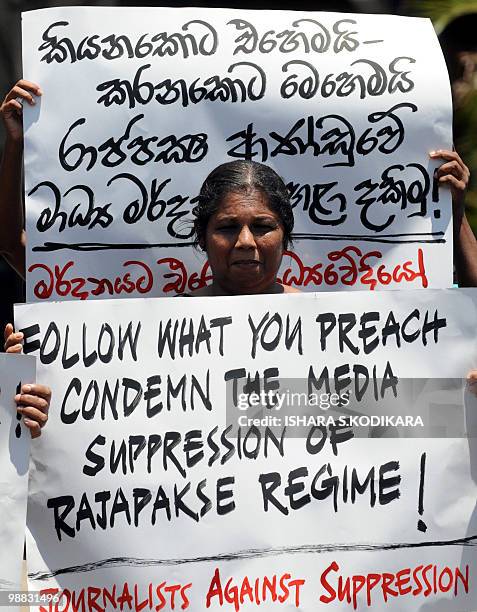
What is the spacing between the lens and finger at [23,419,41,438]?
301cm

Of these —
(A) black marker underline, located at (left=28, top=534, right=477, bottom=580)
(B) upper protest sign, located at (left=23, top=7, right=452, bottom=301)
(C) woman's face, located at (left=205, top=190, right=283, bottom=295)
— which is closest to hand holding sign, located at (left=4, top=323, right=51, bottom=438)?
(A) black marker underline, located at (left=28, top=534, right=477, bottom=580)

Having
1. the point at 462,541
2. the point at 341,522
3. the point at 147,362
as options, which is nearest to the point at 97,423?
the point at 147,362

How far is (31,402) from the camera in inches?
118

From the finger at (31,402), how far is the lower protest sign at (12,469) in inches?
0.9

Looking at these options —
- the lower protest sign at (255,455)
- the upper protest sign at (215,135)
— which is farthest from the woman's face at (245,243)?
the upper protest sign at (215,135)

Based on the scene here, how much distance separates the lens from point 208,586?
298 cm

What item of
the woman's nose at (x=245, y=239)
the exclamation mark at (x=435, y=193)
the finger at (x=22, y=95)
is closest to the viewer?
the woman's nose at (x=245, y=239)

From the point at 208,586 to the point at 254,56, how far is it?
164 cm

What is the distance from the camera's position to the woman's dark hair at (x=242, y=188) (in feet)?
10.9

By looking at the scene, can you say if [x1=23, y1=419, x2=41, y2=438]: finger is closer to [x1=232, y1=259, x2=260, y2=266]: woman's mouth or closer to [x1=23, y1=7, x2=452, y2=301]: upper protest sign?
[x1=23, y1=7, x2=452, y2=301]: upper protest sign

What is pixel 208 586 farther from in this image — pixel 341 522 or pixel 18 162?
pixel 18 162

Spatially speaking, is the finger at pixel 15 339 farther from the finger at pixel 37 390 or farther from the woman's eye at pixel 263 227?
the woman's eye at pixel 263 227

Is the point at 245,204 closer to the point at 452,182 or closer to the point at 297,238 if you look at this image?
the point at 297,238

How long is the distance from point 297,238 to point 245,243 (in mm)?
444
